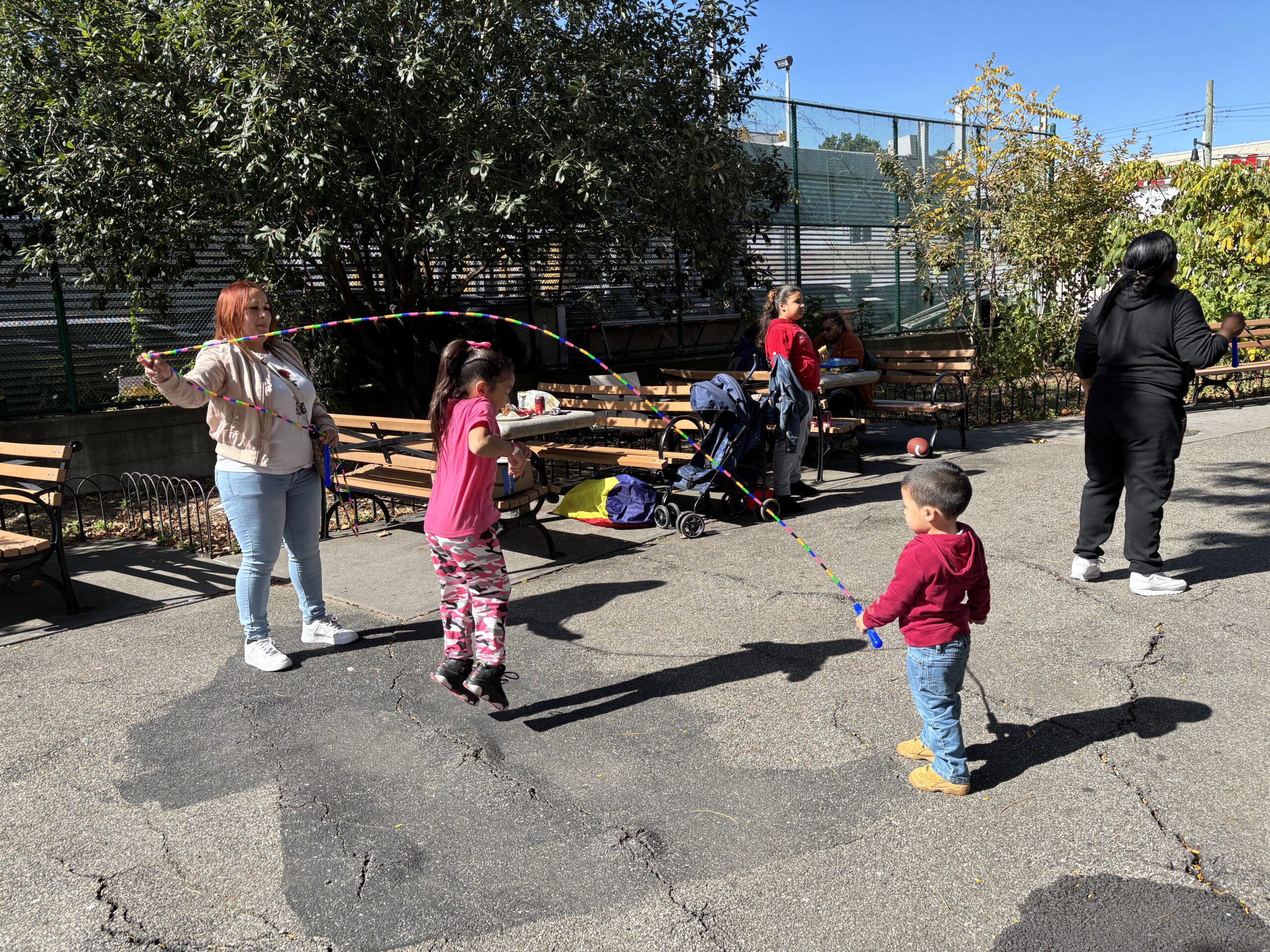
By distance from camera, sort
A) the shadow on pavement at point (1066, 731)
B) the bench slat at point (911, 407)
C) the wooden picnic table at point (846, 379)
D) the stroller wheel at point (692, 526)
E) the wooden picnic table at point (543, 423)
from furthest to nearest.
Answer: the bench slat at point (911, 407)
the wooden picnic table at point (846, 379)
the stroller wheel at point (692, 526)
the wooden picnic table at point (543, 423)
the shadow on pavement at point (1066, 731)

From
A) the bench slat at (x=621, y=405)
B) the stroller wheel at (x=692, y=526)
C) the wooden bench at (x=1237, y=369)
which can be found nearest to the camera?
the stroller wheel at (x=692, y=526)

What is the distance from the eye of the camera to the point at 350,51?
7.54 meters

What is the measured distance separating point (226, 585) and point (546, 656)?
8.61 feet

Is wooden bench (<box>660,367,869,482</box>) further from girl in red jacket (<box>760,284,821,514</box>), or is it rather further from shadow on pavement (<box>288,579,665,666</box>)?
shadow on pavement (<box>288,579,665,666</box>)

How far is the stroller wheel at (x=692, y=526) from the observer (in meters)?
7.18

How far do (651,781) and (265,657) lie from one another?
7.26ft

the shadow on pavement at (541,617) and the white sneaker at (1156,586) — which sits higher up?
the white sneaker at (1156,586)

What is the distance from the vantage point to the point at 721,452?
24.4ft

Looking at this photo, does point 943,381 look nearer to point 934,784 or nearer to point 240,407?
point 934,784

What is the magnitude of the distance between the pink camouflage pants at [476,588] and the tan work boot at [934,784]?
1.72m

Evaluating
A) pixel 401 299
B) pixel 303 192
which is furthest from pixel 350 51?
pixel 401 299

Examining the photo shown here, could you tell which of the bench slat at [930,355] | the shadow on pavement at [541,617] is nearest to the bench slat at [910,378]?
the bench slat at [930,355]

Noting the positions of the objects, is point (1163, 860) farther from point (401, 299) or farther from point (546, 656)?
point (401, 299)

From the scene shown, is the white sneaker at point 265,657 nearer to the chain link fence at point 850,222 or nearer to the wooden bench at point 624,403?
the wooden bench at point 624,403
